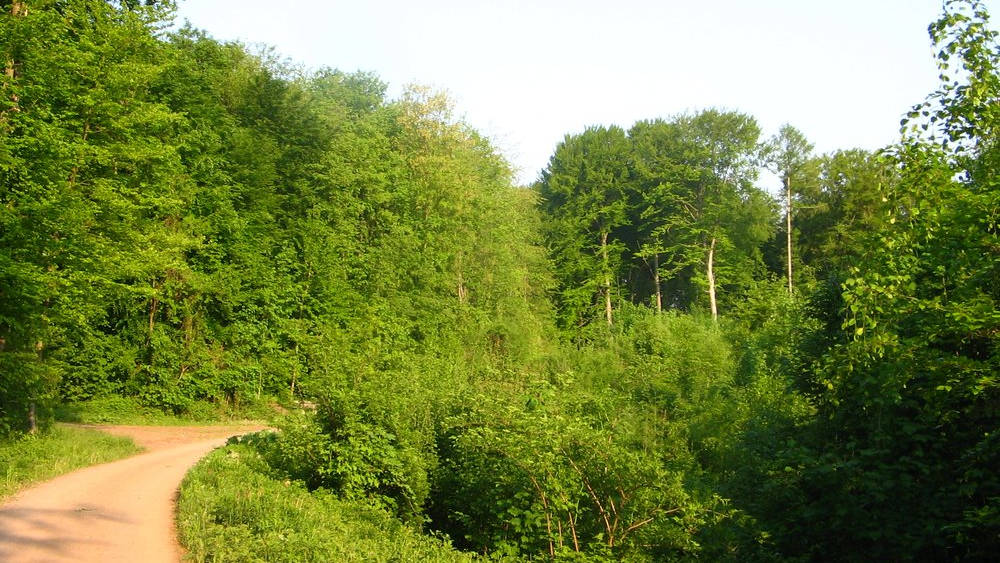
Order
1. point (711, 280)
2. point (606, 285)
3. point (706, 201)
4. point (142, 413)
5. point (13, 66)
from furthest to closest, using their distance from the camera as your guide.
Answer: point (606, 285) → point (706, 201) → point (711, 280) → point (142, 413) → point (13, 66)

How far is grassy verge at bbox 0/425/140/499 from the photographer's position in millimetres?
12984

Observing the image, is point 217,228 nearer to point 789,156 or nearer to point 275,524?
point 275,524

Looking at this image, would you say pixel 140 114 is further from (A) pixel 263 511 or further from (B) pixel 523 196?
(B) pixel 523 196

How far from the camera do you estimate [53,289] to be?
15.9 meters

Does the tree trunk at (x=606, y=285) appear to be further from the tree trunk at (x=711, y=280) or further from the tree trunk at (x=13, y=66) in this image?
the tree trunk at (x=13, y=66)

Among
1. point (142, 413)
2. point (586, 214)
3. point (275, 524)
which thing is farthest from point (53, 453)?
point (586, 214)

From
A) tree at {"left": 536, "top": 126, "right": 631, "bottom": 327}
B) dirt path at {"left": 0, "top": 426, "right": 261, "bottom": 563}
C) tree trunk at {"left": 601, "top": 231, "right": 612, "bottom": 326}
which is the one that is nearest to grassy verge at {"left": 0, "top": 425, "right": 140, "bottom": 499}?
dirt path at {"left": 0, "top": 426, "right": 261, "bottom": 563}

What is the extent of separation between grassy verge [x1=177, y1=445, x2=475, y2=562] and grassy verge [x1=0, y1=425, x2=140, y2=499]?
2.61 m

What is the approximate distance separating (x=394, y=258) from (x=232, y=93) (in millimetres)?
10414

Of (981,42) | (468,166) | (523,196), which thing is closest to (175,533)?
(981,42)

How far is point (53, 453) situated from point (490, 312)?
25309mm

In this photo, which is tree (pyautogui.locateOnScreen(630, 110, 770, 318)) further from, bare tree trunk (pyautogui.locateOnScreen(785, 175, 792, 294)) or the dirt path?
the dirt path

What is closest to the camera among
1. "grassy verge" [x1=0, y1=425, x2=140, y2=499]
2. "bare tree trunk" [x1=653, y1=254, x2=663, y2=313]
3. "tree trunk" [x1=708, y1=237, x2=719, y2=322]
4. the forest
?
the forest

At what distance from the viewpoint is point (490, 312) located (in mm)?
39062
